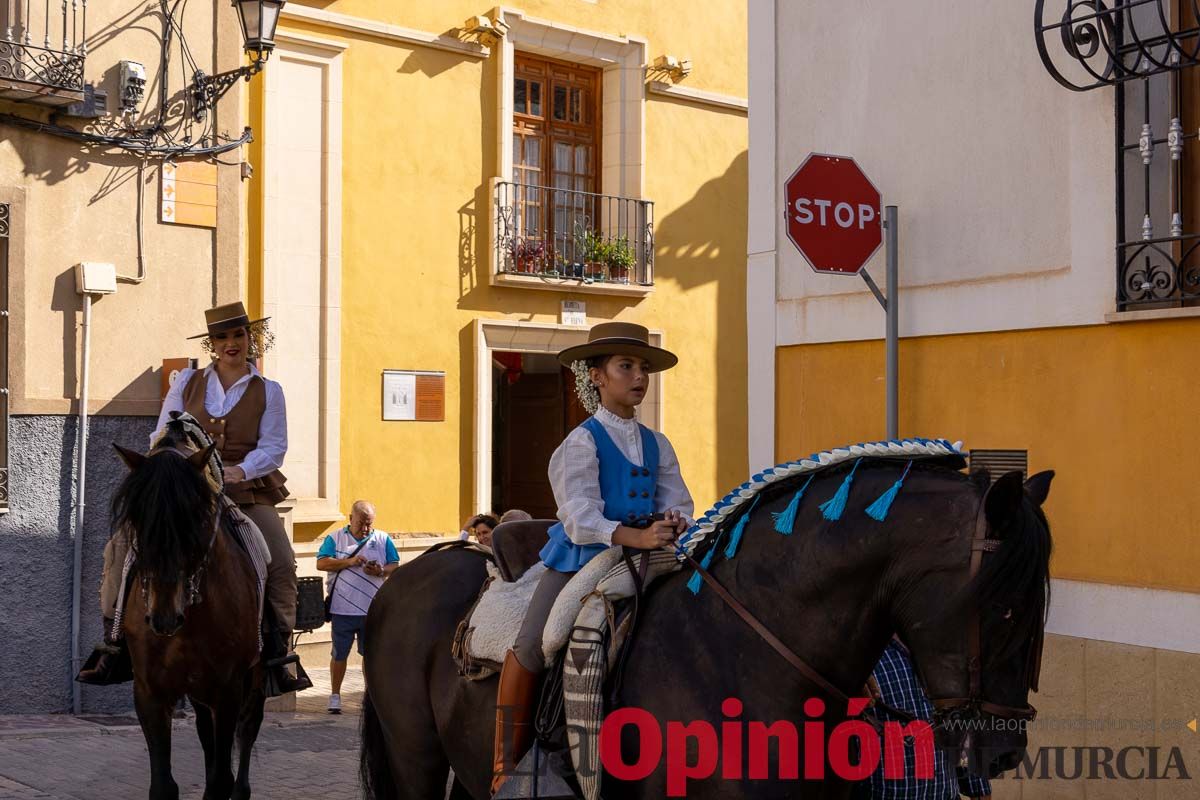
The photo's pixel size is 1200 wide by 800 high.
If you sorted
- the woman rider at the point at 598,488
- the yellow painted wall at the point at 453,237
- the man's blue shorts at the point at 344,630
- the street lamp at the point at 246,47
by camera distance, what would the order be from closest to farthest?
1. the woman rider at the point at 598,488
2. the street lamp at the point at 246,47
3. the man's blue shorts at the point at 344,630
4. the yellow painted wall at the point at 453,237

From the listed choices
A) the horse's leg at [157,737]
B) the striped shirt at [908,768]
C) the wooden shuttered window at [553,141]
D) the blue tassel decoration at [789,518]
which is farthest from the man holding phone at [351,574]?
the blue tassel decoration at [789,518]

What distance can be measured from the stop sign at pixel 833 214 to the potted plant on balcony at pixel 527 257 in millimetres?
8533

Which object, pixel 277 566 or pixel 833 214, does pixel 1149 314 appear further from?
pixel 277 566

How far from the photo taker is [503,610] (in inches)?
181

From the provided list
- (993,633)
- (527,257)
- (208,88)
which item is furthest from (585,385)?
(527,257)

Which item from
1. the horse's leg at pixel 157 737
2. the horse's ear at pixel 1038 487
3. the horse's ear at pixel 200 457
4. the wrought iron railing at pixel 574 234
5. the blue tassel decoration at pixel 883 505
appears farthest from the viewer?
the wrought iron railing at pixel 574 234

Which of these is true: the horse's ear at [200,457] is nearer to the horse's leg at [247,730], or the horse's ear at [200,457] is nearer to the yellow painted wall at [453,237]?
the horse's leg at [247,730]

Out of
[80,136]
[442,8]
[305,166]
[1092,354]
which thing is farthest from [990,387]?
[442,8]

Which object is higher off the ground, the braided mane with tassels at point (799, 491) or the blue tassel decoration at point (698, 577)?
the braided mane with tassels at point (799, 491)

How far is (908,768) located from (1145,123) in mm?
4339

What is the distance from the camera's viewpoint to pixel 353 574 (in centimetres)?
1080

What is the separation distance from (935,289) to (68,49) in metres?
6.83

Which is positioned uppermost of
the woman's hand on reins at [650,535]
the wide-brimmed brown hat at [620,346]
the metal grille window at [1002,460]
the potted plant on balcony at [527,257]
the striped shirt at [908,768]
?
the potted plant on balcony at [527,257]

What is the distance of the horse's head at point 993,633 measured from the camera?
3225 mm
